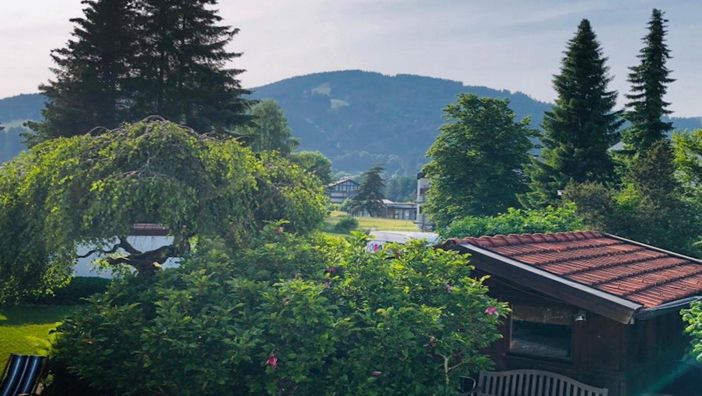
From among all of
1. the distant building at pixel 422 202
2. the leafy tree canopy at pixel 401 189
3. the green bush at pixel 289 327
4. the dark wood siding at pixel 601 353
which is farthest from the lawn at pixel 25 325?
the leafy tree canopy at pixel 401 189

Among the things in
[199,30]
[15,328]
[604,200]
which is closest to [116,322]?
[15,328]

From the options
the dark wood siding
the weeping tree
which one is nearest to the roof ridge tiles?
the dark wood siding

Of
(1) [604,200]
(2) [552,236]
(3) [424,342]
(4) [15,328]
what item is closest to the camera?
(3) [424,342]

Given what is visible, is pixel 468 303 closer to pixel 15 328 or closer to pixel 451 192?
pixel 15 328

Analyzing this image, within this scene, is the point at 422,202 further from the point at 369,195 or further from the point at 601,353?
the point at 601,353

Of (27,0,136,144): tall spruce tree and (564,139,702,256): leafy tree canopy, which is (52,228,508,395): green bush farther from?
(27,0,136,144): tall spruce tree

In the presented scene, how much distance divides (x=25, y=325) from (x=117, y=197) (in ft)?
33.0

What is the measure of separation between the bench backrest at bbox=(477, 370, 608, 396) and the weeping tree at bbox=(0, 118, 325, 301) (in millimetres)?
4823

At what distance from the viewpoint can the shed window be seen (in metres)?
10.5

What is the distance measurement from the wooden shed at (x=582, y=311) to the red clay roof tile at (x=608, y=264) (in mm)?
33

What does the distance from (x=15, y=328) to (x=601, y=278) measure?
1420 centimetres

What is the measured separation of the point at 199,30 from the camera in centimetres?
3000

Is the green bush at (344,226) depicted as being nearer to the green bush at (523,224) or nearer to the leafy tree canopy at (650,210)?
the leafy tree canopy at (650,210)

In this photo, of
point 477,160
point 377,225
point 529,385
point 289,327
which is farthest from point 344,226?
point 289,327
